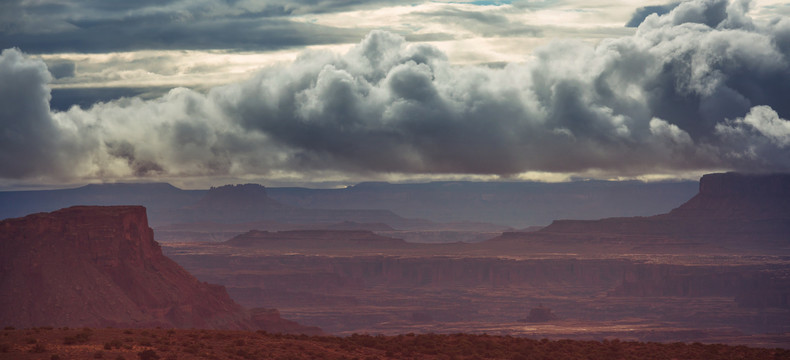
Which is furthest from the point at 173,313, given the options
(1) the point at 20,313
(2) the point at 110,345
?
(2) the point at 110,345

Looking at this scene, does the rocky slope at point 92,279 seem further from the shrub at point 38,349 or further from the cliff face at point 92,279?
the shrub at point 38,349

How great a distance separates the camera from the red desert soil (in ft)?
Result: 190

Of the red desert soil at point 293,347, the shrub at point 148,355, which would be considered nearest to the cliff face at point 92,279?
the red desert soil at point 293,347

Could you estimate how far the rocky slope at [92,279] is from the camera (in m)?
166

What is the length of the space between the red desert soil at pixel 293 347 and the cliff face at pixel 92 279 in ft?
324

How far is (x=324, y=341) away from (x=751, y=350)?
3384 centimetres

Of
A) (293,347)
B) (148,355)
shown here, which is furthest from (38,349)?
(293,347)

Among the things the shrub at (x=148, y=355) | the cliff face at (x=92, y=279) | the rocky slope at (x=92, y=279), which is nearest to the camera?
the shrub at (x=148, y=355)

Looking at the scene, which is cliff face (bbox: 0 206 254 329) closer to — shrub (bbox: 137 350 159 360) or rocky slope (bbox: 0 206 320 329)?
rocky slope (bbox: 0 206 320 329)

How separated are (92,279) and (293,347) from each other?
398 feet

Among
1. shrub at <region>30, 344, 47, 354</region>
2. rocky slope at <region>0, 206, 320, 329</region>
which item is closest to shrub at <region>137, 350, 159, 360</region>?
shrub at <region>30, 344, 47, 354</region>

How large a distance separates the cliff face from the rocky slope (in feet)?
0.51

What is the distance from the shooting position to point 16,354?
180 ft

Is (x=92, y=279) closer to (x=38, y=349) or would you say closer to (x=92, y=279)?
(x=92, y=279)
